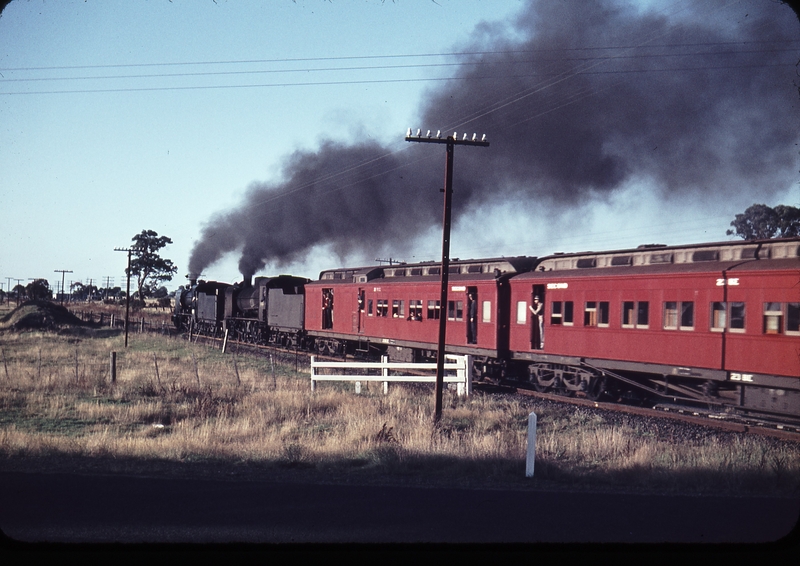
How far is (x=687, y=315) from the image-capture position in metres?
14.4

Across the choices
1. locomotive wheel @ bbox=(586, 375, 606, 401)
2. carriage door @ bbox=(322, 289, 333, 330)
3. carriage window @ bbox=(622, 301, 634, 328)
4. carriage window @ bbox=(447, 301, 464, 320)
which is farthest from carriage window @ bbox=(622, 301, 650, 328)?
carriage door @ bbox=(322, 289, 333, 330)

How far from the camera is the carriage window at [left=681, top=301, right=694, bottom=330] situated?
47.0 feet

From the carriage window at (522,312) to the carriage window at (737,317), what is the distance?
249 inches

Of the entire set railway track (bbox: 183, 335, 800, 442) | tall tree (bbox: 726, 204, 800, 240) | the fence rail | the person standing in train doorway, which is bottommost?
the fence rail

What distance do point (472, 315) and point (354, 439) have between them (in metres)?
9.96

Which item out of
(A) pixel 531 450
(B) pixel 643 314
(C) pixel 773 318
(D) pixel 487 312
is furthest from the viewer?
(D) pixel 487 312

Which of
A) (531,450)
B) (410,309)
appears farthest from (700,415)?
(410,309)

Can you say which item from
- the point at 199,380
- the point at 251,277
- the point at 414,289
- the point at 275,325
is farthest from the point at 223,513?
the point at 251,277

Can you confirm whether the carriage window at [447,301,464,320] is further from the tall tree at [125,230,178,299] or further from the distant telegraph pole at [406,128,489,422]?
the tall tree at [125,230,178,299]

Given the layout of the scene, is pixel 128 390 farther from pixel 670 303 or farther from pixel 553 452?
pixel 670 303

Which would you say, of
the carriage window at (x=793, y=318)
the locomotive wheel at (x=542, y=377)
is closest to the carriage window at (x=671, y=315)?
the carriage window at (x=793, y=318)

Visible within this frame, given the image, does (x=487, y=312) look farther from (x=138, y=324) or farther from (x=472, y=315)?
(x=138, y=324)

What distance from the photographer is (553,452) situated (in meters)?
11.0

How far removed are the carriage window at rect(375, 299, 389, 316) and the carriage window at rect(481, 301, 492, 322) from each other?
585 cm
